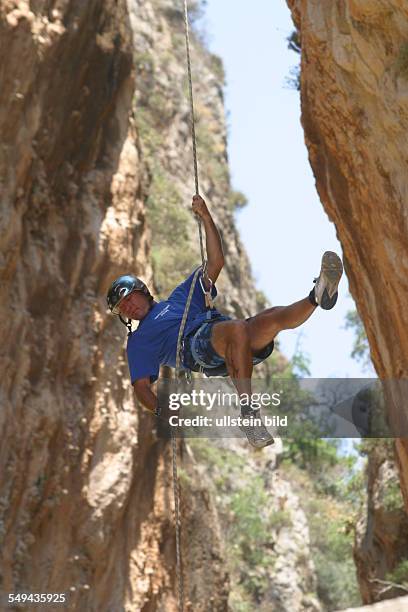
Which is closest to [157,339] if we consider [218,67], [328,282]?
[328,282]

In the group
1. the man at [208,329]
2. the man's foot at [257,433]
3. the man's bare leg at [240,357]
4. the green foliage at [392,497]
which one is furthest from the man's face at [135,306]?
the green foliage at [392,497]

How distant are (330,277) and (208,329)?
3.18ft

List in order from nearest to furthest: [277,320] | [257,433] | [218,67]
Answer: 1. [257,433]
2. [277,320]
3. [218,67]

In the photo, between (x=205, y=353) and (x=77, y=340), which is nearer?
(x=205, y=353)

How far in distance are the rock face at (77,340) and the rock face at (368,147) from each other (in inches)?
139

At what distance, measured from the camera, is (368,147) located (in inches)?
336

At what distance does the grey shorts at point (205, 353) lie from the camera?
7.16 meters

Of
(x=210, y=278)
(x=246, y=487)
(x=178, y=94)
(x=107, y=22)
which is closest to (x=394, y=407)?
(x=210, y=278)

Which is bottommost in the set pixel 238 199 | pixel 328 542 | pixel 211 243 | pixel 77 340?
pixel 211 243

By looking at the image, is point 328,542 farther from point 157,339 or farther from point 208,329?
point 208,329

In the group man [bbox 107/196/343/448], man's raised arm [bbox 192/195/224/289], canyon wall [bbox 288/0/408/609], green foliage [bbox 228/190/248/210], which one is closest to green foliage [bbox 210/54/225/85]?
green foliage [bbox 228/190/248/210]

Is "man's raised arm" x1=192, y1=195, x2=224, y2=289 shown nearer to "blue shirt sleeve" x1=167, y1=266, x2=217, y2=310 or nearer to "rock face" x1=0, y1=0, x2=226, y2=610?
"blue shirt sleeve" x1=167, y1=266, x2=217, y2=310

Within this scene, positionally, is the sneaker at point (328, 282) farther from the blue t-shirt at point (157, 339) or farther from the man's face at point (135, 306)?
the man's face at point (135, 306)

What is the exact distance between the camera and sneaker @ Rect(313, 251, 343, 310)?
666 cm
